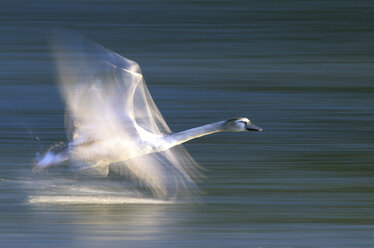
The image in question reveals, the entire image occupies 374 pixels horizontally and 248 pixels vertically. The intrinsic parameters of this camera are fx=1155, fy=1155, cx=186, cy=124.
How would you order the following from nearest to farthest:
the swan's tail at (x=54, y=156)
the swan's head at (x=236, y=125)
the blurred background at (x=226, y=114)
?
the blurred background at (x=226, y=114), the swan's tail at (x=54, y=156), the swan's head at (x=236, y=125)

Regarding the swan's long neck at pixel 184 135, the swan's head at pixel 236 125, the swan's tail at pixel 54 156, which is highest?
the swan's head at pixel 236 125

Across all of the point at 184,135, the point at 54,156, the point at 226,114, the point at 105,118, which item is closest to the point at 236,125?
the point at 184,135

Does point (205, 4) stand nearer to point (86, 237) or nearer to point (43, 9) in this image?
point (43, 9)

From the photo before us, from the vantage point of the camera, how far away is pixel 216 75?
1005cm

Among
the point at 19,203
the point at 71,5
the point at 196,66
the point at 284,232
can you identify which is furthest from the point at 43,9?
the point at 284,232

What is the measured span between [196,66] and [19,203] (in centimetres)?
454

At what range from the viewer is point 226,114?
884 cm

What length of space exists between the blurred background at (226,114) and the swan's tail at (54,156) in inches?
8.7

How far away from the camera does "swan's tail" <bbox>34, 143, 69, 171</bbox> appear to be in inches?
237

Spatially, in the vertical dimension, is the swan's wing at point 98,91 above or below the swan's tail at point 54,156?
above

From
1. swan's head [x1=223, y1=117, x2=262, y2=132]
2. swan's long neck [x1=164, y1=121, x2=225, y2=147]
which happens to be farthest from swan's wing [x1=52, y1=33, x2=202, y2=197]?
swan's head [x1=223, y1=117, x2=262, y2=132]

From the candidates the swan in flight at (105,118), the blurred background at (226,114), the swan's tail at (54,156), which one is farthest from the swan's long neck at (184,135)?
the swan's tail at (54,156)

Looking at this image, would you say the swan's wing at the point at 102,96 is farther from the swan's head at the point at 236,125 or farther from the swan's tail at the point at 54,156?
the swan's head at the point at 236,125

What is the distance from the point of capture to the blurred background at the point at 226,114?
563 cm
